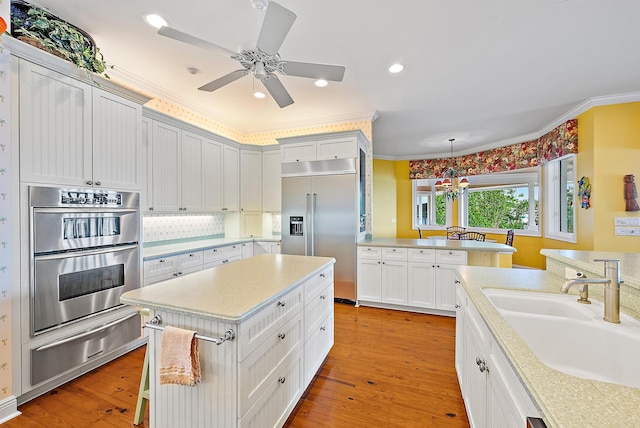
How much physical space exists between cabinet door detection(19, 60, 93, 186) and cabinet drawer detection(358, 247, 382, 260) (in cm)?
305

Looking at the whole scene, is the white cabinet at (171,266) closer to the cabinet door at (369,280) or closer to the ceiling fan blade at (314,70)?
the cabinet door at (369,280)

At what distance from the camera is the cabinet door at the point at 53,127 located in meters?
1.77

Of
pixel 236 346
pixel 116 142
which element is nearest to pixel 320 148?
pixel 116 142

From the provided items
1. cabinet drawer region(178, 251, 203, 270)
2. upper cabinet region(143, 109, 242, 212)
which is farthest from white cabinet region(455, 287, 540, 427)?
upper cabinet region(143, 109, 242, 212)

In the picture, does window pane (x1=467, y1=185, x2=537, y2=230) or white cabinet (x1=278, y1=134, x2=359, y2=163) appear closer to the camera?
white cabinet (x1=278, y1=134, x2=359, y2=163)

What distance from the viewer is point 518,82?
3.06m

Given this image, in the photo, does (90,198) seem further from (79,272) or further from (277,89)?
(277,89)

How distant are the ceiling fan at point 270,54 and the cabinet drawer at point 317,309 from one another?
5.58 ft

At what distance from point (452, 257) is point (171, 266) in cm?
335

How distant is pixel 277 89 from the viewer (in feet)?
7.18

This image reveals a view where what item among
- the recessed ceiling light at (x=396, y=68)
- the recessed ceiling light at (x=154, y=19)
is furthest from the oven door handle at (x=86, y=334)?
the recessed ceiling light at (x=396, y=68)

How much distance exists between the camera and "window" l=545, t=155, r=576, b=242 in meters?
4.20

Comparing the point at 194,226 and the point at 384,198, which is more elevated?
the point at 384,198

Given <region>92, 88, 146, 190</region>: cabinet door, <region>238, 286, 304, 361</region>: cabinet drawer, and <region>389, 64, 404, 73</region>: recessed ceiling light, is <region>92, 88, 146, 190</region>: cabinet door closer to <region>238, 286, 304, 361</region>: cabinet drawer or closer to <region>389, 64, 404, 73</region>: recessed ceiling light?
<region>238, 286, 304, 361</region>: cabinet drawer
